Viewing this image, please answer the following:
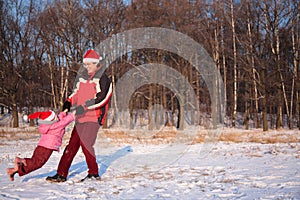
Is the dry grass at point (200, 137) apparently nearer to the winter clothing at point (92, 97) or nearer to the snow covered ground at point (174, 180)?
the snow covered ground at point (174, 180)

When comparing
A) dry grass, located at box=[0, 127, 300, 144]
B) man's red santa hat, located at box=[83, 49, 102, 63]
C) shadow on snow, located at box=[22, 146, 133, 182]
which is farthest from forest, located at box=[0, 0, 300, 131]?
man's red santa hat, located at box=[83, 49, 102, 63]

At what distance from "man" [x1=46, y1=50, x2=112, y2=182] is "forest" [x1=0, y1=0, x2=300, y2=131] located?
1640 centimetres

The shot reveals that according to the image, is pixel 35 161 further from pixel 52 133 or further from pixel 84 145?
pixel 84 145

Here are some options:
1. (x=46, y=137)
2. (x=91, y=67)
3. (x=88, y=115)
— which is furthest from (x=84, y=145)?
(x=91, y=67)

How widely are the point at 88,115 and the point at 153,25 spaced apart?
55.8 feet

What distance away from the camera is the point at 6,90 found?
953 inches

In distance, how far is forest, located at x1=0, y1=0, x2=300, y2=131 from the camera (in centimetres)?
2045

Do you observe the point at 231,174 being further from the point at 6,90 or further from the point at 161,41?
the point at 6,90

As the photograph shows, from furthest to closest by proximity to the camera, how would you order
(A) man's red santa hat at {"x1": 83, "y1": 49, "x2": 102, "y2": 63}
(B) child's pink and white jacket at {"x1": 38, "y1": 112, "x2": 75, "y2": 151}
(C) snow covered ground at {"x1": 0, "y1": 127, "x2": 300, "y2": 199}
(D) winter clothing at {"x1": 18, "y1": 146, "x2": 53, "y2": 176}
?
(A) man's red santa hat at {"x1": 83, "y1": 49, "x2": 102, "y2": 63}, (B) child's pink and white jacket at {"x1": 38, "y1": 112, "x2": 75, "y2": 151}, (D) winter clothing at {"x1": 18, "y1": 146, "x2": 53, "y2": 176}, (C) snow covered ground at {"x1": 0, "y1": 127, "x2": 300, "y2": 199}

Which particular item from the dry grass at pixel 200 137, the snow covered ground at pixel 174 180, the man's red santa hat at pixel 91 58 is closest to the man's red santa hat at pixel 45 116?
the snow covered ground at pixel 174 180

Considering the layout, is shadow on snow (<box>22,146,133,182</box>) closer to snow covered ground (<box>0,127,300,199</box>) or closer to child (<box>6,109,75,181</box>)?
snow covered ground (<box>0,127,300,199</box>)

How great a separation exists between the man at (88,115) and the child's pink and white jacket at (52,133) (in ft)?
0.72

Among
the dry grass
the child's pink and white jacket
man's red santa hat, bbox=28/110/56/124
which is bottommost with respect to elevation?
the dry grass

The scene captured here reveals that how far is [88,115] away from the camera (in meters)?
4.64
